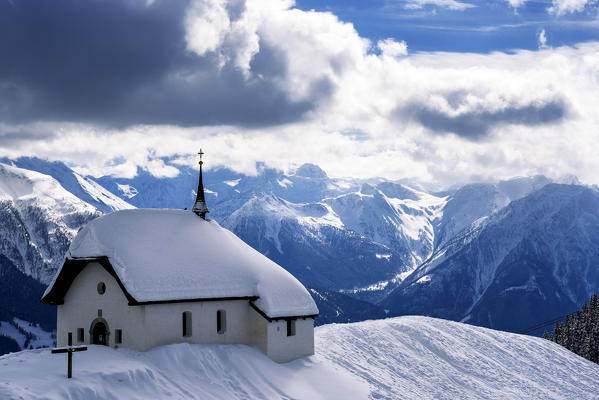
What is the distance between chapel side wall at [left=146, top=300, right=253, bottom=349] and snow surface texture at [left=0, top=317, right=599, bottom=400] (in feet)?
2.90

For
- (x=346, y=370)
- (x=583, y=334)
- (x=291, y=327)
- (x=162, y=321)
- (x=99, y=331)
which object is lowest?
(x=583, y=334)

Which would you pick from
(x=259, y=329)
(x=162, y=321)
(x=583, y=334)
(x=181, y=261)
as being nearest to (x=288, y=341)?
(x=259, y=329)

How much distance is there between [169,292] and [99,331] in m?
5.73

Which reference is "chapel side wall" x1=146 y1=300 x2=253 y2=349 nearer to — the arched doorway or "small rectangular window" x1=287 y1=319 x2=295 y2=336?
"small rectangular window" x1=287 y1=319 x2=295 y2=336

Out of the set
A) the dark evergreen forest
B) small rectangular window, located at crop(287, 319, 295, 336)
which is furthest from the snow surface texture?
the dark evergreen forest

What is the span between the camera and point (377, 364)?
63500 mm

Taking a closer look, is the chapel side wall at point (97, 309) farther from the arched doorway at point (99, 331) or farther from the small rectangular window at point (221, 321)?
the small rectangular window at point (221, 321)

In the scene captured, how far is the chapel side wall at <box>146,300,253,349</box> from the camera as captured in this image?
50344 millimetres

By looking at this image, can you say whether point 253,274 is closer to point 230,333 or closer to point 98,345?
point 230,333

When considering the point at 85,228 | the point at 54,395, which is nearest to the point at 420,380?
the point at 85,228

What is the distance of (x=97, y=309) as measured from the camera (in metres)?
52.2

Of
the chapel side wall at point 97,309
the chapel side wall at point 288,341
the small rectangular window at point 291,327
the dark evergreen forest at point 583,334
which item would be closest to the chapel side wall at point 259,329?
the chapel side wall at point 288,341

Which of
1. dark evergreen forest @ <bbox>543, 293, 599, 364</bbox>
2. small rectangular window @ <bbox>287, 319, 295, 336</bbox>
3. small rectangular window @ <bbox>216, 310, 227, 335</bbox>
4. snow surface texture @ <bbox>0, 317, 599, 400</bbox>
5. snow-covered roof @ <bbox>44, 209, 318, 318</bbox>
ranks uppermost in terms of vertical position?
snow-covered roof @ <bbox>44, 209, 318, 318</bbox>

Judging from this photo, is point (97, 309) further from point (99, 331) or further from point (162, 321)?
point (162, 321)
